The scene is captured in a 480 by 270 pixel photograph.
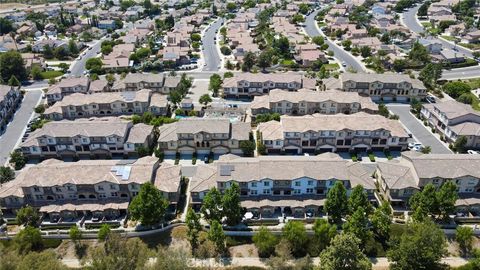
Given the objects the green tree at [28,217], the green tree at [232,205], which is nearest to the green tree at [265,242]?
the green tree at [232,205]

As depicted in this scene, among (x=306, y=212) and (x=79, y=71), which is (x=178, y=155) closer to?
(x=306, y=212)

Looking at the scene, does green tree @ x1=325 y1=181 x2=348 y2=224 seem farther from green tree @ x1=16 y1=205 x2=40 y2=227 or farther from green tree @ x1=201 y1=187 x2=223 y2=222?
green tree @ x1=16 y1=205 x2=40 y2=227

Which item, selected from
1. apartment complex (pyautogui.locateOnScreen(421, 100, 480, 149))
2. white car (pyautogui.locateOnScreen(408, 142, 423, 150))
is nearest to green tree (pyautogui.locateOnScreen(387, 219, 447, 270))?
white car (pyautogui.locateOnScreen(408, 142, 423, 150))

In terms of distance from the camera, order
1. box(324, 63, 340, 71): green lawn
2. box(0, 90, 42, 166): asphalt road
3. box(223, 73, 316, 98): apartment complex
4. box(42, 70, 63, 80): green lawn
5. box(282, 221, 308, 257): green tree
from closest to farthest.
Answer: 1. box(282, 221, 308, 257): green tree
2. box(0, 90, 42, 166): asphalt road
3. box(223, 73, 316, 98): apartment complex
4. box(42, 70, 63, 80): green lawn
5. box(324, 63, 340, 71): green lawn

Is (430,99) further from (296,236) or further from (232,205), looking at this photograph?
(232,205)

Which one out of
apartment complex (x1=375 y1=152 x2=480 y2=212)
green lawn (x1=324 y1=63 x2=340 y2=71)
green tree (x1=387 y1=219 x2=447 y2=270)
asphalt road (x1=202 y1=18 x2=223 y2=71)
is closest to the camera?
green tree (x1=387 y1=219 x2=447 y2=270)

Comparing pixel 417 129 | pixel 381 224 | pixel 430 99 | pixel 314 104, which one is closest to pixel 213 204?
pixel 381 224

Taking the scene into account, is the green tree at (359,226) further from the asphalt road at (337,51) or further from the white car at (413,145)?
the asphalt road at (337,51)
